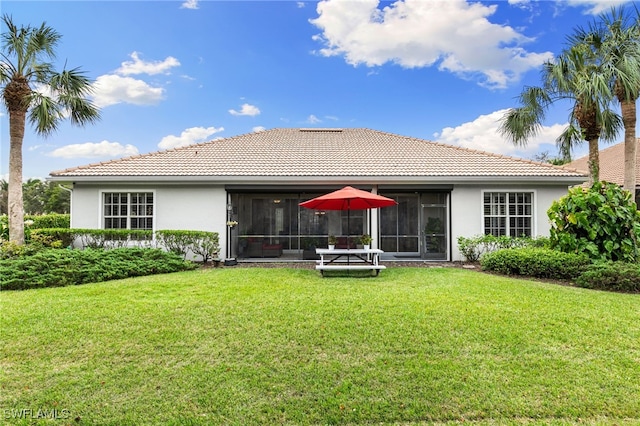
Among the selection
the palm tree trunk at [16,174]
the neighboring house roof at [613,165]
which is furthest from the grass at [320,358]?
the neighboring house roof at [613,165]

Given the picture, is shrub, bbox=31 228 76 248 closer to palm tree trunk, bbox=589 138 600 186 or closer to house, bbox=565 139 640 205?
palm tree trunk, bbox=589 138 600 186

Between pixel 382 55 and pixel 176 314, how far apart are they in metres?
14.0

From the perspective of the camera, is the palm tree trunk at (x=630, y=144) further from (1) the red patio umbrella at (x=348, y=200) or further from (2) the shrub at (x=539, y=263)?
(1) the red patio umbrella at (x=348, y=200)

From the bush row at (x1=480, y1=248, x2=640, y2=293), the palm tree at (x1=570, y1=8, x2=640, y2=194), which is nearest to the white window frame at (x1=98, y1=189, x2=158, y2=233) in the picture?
the bush row at (x1=480, y1=248, x2=640, y2=293)

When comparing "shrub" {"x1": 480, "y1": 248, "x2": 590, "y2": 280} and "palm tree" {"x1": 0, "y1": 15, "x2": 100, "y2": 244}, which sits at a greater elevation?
"palm tree" {"x1": 0, "y1": 15, "x2": 100, "y2": 244}

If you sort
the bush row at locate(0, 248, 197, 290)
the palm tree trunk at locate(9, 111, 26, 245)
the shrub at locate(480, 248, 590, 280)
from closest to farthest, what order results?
the bush row at locate(0, 248, 197, 290), the shrub at locate(480, 248, 590, 280), the palm tree trunk at locate(9, 111, 26, 245)

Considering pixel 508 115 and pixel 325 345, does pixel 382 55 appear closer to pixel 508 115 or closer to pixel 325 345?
pixel 508 115

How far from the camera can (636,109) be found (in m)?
12.0

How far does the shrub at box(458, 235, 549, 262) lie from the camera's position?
38.6 feet

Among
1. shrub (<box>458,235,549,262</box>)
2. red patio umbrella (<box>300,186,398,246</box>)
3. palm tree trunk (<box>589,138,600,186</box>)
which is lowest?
shrub (<box>458,235,549,262</box>)

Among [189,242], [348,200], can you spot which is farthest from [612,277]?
[189,242]

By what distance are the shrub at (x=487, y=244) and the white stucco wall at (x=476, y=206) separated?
328mm

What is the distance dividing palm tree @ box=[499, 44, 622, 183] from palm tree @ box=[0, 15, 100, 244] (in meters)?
17.1

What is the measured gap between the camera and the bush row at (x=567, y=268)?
7.81 m
